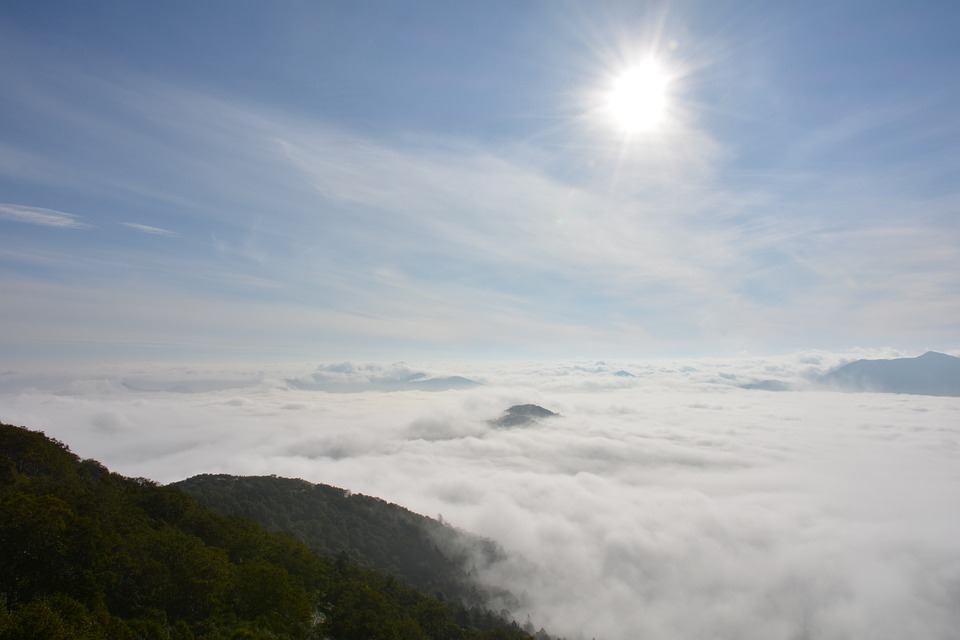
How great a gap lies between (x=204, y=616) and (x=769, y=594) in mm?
233129

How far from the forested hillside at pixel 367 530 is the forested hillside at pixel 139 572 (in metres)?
93.7

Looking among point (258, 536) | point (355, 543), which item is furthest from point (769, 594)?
point (258, 536)

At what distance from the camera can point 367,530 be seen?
172 metres

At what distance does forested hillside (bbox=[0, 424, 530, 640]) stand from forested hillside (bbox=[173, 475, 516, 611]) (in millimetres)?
93738

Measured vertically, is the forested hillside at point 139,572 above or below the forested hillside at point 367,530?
above

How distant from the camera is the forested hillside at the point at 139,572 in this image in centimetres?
3073

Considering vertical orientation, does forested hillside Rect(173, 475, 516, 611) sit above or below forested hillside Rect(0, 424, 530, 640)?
below

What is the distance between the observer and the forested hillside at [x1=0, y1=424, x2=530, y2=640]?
30.7 metres

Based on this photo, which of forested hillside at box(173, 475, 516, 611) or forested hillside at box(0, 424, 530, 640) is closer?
forested hillside at box(0, 424, 530, 640)

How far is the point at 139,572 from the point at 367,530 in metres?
150

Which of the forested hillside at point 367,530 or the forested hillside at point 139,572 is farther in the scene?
the forested hillside at point 367,530

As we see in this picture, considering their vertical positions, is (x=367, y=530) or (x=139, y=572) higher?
(x=139, y=572)

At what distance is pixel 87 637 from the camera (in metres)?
24.2

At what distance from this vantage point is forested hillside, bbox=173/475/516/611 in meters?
153
